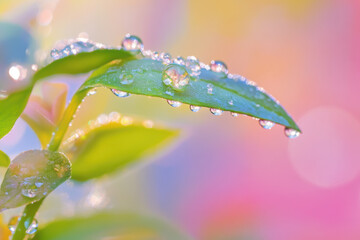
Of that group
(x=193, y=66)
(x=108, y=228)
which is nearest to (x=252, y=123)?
(x=108, y=228)

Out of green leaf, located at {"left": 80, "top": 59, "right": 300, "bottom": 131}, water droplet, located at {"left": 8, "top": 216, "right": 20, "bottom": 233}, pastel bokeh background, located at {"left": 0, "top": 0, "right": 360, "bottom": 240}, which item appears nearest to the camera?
green leaf, located at {"left": 80, "top": 59, "right": 300, "bottom": 131}

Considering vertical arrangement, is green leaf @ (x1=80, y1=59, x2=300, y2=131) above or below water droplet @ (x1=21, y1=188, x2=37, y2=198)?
above

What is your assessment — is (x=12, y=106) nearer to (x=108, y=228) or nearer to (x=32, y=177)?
(x=32, y=177)

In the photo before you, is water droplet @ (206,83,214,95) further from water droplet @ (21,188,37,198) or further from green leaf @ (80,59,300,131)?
water droplet @ (21,188,37,198)

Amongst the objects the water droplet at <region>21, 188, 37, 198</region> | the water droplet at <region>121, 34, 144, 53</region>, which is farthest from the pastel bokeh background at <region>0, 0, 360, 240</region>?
the water droplet at <region>21, 188, 37, 198</region>

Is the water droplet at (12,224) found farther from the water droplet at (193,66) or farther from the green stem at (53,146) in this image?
the water droplet at (193,66)

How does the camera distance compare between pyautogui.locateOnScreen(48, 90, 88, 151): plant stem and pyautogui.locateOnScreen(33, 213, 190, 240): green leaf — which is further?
pyautogui.locateOnScreen(33, 213, 190, 240): green leaf

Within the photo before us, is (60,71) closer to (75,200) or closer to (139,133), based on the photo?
(139,133)

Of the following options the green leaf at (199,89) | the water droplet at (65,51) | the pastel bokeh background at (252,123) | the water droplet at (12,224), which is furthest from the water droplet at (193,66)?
the pastel bokeh background at (252,123)
